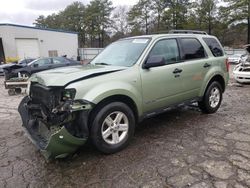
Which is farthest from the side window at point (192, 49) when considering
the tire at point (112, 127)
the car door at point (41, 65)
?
the car door at point (41, 65)

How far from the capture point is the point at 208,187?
9.03 feet

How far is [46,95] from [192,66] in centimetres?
285

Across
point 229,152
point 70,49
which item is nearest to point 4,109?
point 229,152

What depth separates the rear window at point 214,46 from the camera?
17.5 feet

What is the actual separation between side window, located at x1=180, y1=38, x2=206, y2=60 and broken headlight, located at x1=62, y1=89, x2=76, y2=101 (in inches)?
96.8

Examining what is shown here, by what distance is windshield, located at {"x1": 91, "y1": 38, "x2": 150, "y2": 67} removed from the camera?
4.12 meters

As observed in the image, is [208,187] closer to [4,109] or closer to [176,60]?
[176,60]

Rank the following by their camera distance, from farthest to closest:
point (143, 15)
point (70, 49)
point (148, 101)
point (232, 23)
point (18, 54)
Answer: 1. point (143, 15)
2. point (232, 23)
3. point (70, 49)
4. point (18, 54)
5. point (148, 101)

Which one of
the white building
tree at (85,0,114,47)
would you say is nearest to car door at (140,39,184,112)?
the white building

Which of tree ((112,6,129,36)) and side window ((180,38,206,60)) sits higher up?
tree ((112,6,129,36))

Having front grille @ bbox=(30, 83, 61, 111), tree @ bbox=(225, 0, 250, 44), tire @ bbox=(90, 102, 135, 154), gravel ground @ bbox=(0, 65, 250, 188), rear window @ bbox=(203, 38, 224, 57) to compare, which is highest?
tree @ bbox=(225, 0, 250, 44)

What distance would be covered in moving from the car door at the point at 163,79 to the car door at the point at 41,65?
10.7 m

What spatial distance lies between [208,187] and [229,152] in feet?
3.41

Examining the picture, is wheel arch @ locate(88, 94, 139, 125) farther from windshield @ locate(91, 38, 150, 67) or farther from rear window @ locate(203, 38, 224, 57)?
rear window @ locate(203, 38, 224, 57)
